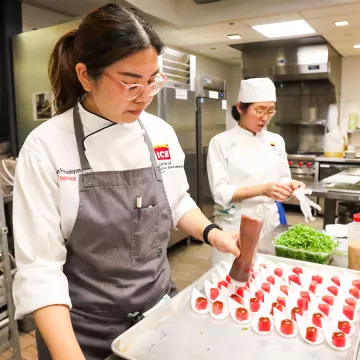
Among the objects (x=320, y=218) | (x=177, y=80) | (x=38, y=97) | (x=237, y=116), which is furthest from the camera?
(x=320, y=218)

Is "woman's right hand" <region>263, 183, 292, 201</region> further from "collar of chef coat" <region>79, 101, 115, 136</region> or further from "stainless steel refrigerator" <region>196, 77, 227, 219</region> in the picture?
"stainless steel refrigerator" <region>196, 77, 227, 219</region>

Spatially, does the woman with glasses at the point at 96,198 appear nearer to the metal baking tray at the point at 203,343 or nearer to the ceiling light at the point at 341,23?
the metal baking tray at the point at 203,343

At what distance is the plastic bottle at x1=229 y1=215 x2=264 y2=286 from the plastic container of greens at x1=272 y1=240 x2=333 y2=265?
459mm

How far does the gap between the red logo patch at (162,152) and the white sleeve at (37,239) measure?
1.18 feet

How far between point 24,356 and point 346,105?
6.06m

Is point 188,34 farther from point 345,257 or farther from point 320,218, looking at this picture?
point 345,257

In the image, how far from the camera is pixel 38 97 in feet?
12.7

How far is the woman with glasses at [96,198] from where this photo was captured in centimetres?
94

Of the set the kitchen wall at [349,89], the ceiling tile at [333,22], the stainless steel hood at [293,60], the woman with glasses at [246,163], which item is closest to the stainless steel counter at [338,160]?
the kitchen wall at [349,89]

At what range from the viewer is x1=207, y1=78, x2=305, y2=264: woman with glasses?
7.61ft

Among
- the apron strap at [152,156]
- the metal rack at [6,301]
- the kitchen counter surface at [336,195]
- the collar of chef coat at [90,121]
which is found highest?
the collar of chef coat at [90,121]

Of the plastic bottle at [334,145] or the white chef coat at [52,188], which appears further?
the plastic bottle at [334,145]

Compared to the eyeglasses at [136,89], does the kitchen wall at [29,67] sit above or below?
above

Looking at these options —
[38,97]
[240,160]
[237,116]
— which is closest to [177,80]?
[38,97]
